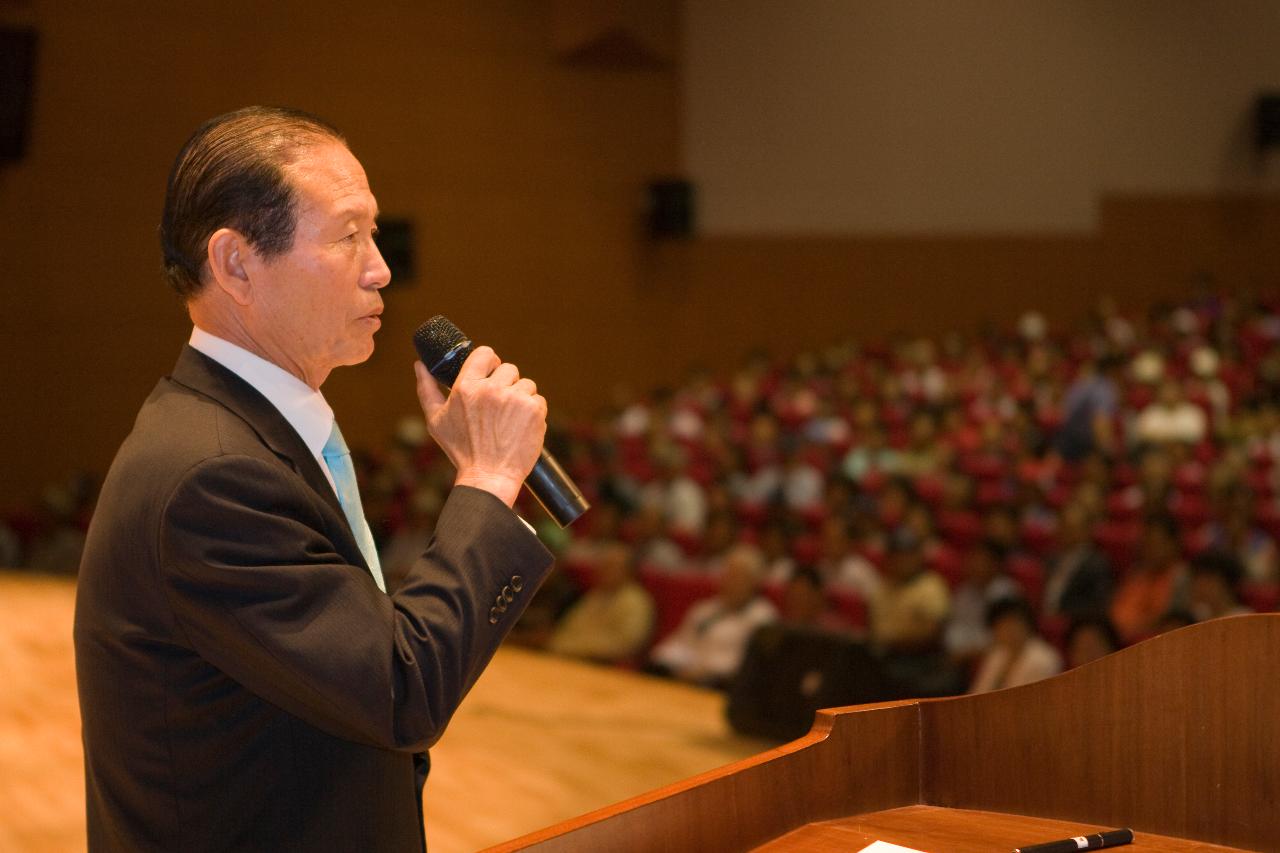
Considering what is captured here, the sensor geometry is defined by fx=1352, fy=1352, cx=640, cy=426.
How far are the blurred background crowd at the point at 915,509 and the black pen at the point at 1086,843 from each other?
6.42ft

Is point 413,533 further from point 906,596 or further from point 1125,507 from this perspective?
point 1125,507

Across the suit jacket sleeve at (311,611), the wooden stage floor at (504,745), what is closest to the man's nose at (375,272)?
the suit jacket sleeve at (311,611)

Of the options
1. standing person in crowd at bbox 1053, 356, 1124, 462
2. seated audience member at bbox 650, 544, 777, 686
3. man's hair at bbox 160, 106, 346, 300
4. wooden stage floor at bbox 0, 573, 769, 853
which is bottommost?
wooden stage floor at bbox 0, 573, 769, 853

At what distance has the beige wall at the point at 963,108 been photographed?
6.99 metres

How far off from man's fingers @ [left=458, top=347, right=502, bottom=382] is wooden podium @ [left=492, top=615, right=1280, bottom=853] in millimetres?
202

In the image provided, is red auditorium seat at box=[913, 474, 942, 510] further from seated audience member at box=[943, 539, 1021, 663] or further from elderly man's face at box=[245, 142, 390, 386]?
elderly man's face at box=[245, 142, 390, 386]

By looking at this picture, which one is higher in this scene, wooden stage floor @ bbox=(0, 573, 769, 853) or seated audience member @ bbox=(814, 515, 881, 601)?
seated audience member @ bbox=(814, 515, 881, 601)

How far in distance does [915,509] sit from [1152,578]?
71 cm

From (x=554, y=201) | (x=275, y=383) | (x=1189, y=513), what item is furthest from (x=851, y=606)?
(x=554, y=201)

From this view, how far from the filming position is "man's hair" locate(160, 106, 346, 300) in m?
0.60

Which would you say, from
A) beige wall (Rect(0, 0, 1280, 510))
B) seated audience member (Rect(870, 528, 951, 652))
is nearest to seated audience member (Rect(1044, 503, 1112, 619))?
Result: seated audience member (Rect(870, 528, 951, 652))

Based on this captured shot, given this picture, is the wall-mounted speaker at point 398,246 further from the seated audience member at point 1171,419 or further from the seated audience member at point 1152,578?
the seated audience member at point 1152,578

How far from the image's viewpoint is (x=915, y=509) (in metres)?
3.71

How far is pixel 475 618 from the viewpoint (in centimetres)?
57
